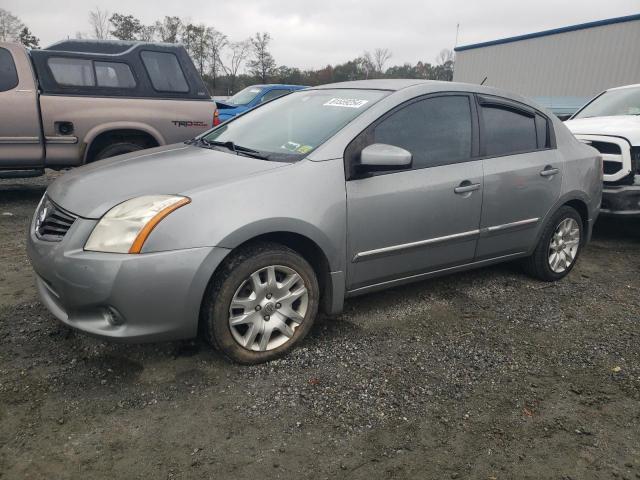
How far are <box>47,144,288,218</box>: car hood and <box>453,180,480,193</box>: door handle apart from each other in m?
1.29

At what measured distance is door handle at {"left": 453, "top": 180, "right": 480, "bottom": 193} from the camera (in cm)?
343

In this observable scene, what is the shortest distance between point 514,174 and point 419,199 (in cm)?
98

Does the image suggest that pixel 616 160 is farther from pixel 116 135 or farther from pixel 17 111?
pixel 17 111

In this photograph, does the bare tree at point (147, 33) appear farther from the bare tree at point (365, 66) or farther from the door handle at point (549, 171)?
the door handle at point (549, 171)

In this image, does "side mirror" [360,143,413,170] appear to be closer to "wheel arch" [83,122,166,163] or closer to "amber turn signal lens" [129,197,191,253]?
"amber turn signal lens" [129,197,191,253]

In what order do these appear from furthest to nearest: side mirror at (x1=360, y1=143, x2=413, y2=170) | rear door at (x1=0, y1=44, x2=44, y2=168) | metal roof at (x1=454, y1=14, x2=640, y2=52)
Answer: metal roof at (x1=454, y1=14, x2=640, y2=52) < rear door at (x1=0, y1=44, x2=44, y2=168) < side mirror at (x1=360, y1=143, x2=413, y2=170)

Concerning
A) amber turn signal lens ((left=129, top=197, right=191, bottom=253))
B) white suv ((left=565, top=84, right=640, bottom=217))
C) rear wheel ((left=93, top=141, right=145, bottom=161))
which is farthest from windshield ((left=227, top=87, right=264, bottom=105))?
amber turn signal lens ((left=129, top=197, right=191, bottom=253))

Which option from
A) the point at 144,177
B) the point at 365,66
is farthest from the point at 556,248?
the point at 365,66

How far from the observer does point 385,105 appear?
323 centimetres

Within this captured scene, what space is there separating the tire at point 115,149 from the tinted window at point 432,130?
13.5 ft

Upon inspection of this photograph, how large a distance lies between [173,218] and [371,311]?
66.8 inches

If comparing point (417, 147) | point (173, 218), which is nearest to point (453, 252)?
point (417, 147)

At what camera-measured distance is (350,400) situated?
100 inches

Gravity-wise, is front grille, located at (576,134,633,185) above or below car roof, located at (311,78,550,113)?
below
